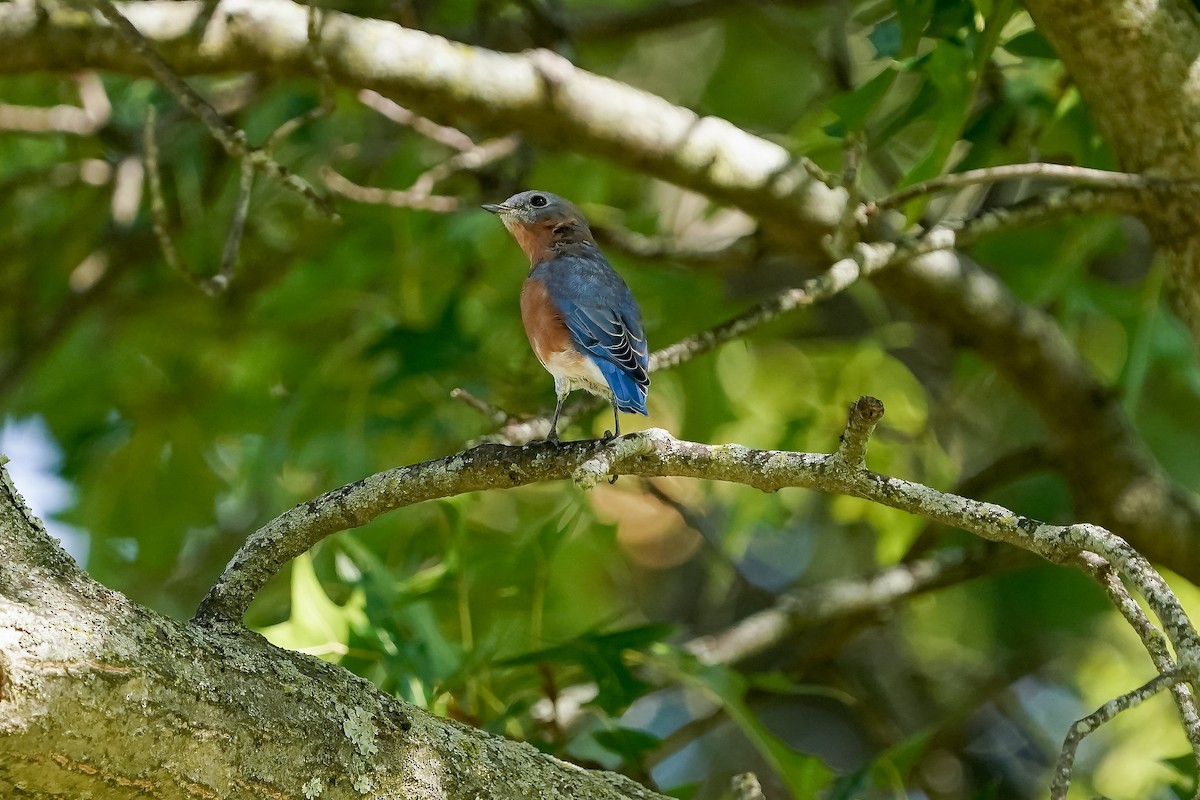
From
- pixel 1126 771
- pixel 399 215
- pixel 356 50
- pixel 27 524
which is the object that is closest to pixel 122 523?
pixel 399 215

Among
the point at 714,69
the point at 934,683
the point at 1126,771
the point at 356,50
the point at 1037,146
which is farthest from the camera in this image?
the point at 714,69

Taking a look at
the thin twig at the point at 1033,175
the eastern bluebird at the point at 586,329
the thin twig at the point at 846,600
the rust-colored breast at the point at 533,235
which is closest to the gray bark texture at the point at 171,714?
the eastern bluebird at the point at 586,329

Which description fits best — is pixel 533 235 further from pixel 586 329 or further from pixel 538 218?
pixel 586 329

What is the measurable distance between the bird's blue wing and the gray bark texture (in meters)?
1.20

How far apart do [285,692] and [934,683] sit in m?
4.99

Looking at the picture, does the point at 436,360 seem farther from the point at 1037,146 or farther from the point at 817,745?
the point at 817,745

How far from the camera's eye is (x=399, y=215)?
4887 mm

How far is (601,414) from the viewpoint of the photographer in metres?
5.64

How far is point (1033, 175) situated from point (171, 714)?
2.37 m

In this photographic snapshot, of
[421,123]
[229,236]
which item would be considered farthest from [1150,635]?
[421,123]

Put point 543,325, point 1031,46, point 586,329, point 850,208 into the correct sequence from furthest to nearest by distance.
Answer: point 1031,46 → point 543,325 → point 586,329 → point 850,208

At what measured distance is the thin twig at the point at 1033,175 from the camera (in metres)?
3.02

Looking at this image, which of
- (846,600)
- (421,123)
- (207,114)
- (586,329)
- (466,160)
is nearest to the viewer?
(207,114)

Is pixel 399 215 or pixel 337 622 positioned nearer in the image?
pixel 337 622
